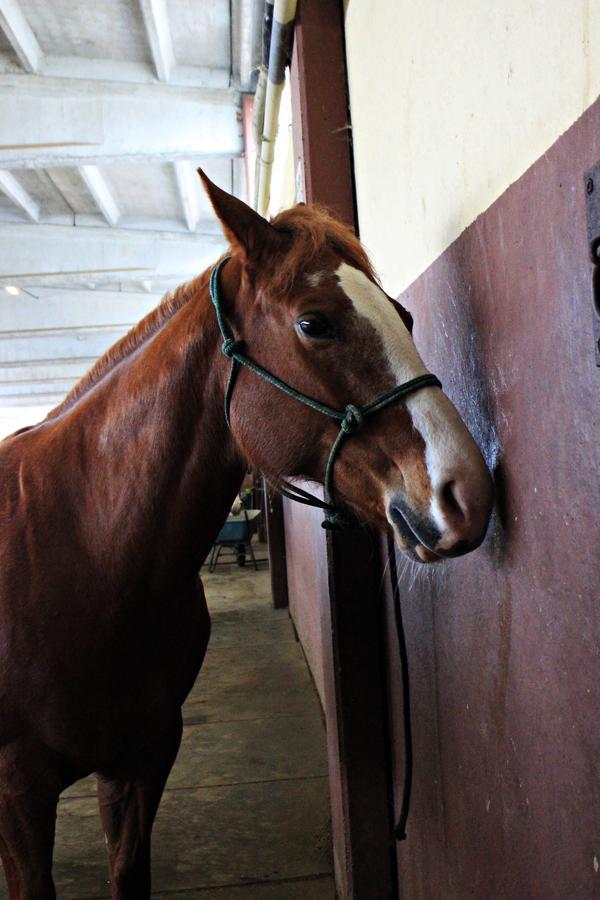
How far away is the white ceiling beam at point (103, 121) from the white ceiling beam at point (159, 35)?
0.13 meters

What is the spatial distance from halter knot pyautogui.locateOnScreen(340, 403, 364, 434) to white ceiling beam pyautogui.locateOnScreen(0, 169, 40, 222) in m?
5.76

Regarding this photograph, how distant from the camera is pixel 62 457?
1.45 metres

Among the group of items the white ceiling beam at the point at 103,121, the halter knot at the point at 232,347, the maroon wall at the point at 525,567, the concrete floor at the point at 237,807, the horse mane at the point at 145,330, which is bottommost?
the concrete floor at the point at 237,807

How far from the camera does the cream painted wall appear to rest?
0.76 meters

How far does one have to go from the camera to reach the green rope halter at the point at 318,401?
1016 mm

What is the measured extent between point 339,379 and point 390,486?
191 mm

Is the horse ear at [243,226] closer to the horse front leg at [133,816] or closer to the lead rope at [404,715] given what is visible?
the lead rope at [404,715]

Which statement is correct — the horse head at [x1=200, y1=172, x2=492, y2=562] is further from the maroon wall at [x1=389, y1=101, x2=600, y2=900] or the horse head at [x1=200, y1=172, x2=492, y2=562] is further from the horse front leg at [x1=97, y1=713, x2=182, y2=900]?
the horse front leg at [x1=97, y1=713, x2=182, y2=900]

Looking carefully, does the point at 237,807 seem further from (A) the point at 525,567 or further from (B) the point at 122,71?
(B) the point at 122,71

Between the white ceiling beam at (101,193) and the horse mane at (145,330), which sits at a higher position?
the white ceiling beam at (101,193)

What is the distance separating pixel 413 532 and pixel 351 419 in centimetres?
20

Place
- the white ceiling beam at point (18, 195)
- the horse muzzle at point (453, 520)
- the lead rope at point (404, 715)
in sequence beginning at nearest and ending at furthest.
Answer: the horse muzzle at point (453, 520)
the lead rope at point (404, 715)
the white ceiling beam at point (18, 195)

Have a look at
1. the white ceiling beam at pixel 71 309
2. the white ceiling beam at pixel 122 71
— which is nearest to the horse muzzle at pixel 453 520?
the white ceiling beam at pixel 122 71

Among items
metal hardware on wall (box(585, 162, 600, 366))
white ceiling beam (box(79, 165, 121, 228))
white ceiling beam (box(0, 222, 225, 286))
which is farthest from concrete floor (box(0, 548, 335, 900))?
white ceiling beam (box(0, 222, 225, 286))
